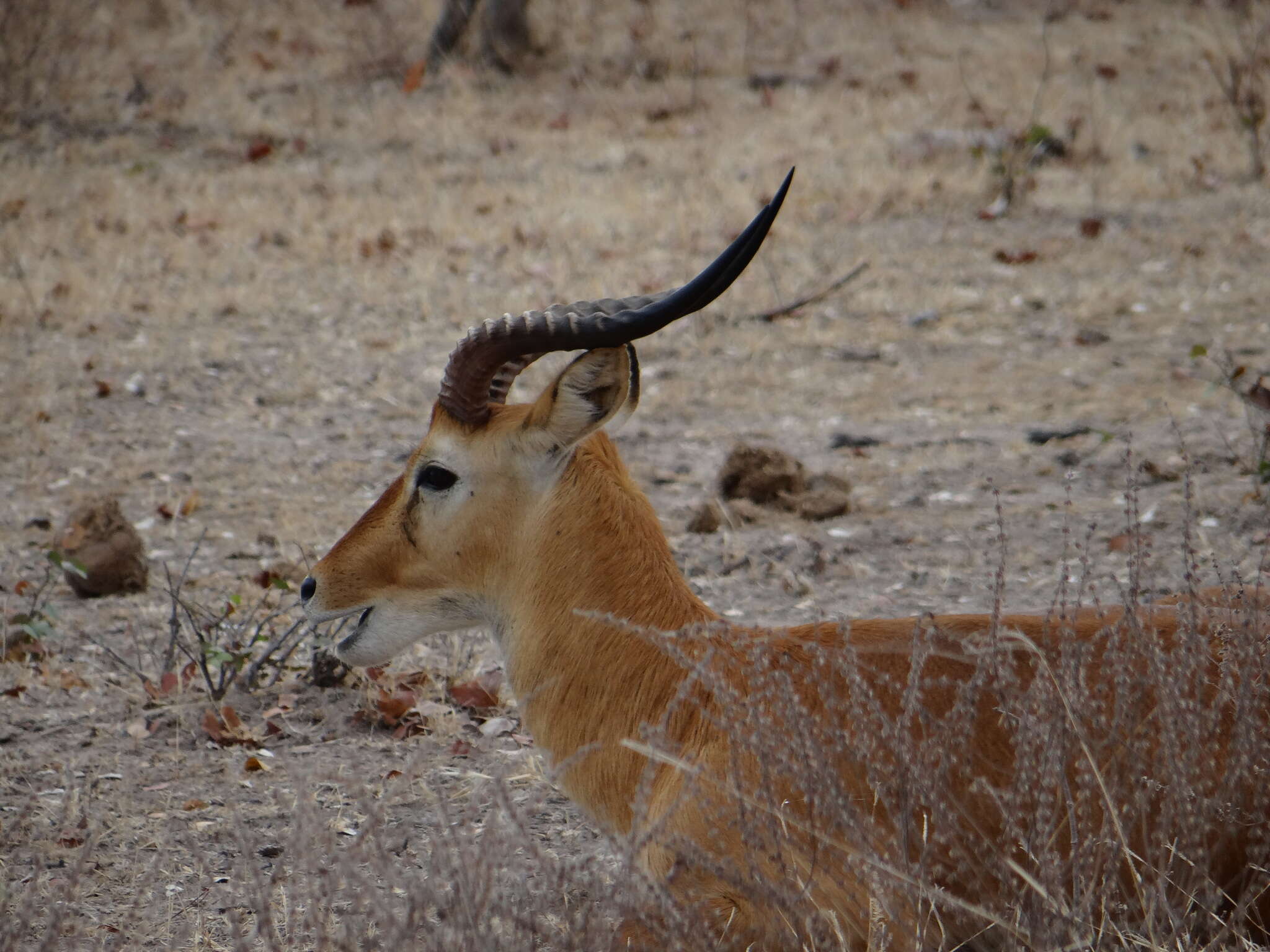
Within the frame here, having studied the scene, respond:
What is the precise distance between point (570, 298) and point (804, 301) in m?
1.50

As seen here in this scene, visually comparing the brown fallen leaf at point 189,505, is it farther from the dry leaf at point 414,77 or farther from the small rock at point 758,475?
the dry leaf at point 414,77

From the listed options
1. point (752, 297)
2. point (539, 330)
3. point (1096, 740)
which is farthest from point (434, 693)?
point (752, 297)

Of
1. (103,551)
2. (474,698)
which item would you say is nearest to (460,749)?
(474,698)

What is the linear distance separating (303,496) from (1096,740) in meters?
4.71

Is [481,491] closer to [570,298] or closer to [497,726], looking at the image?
[497,726]

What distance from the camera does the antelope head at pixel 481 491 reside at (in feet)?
11.0

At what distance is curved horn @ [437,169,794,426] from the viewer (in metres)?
2.96

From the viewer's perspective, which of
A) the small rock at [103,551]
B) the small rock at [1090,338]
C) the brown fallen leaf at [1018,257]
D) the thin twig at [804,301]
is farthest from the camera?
the brown fallen leaf at [1018,257]

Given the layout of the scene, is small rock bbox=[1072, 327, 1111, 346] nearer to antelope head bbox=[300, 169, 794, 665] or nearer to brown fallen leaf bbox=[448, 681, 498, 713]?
brown fallen leaf bbox=[448, 681, 498, 713]

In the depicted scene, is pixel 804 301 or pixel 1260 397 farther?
pixel 804 301

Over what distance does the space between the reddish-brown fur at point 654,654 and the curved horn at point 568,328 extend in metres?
0.10

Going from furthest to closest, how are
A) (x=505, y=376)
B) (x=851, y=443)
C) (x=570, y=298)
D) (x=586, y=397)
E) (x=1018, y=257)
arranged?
1. (x=1018, y=257)
2. (x=570, y=298)
3. (x=851, y=443)
4. (x=505, y=376)
5. (x=586, y=397)

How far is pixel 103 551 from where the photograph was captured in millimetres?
5512

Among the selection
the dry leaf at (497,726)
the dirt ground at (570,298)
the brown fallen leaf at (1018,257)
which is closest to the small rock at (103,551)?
the dirt ground at (570,298)
